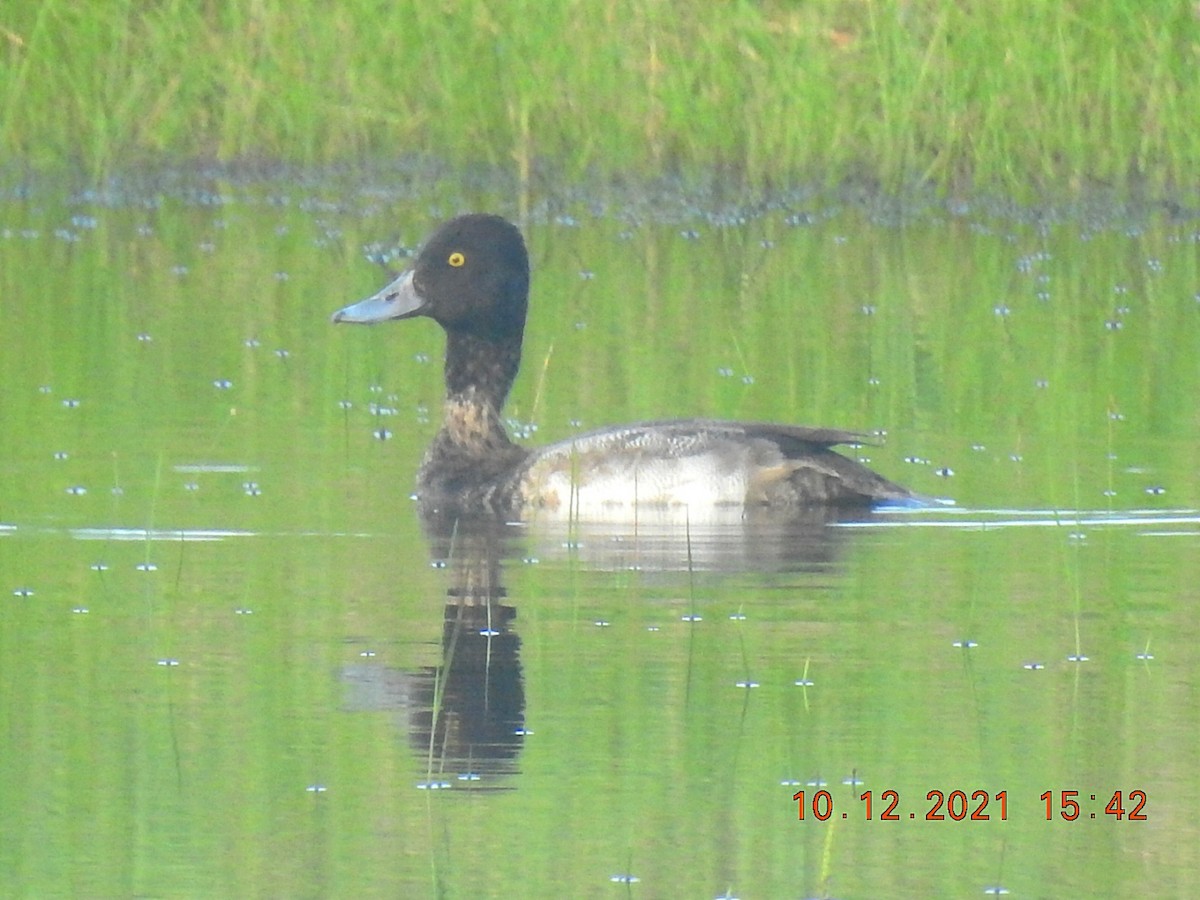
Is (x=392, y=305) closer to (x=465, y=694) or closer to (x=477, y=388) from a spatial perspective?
(x=477, y=388)

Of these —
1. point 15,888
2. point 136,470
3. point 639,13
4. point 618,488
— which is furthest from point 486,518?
point 639,13

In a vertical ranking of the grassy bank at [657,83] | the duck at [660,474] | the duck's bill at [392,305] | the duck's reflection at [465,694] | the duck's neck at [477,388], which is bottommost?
the duck's reflection at [465,694]

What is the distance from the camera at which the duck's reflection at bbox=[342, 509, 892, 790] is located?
21.1 ft

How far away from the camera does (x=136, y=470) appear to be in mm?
10281

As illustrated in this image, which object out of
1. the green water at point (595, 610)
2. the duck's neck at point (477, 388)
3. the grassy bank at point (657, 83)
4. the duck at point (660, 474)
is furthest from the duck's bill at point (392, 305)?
the grassy bank at point (657, 83)

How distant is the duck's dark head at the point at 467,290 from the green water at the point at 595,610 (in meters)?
0.44

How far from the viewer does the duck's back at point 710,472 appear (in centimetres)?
998

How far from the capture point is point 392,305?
1120cm

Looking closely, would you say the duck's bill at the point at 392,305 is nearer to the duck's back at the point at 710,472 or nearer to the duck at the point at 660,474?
the duck at the point at 660,474

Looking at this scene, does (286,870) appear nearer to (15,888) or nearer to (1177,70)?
(15,888)

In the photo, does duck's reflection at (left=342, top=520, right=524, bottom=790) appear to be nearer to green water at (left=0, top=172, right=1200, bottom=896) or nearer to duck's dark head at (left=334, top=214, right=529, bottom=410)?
green water at (left=0, top=172, right=1200, bottom=896)

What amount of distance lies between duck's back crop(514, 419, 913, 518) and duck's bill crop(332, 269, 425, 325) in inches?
53.2

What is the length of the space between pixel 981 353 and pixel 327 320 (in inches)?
126

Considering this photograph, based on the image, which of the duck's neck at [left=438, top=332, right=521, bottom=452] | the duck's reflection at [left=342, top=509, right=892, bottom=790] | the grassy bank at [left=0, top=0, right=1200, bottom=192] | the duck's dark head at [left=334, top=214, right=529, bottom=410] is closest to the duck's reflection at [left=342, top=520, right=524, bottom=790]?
the duck's reflection at [left=342, top=509, right=892, bottom=790]
